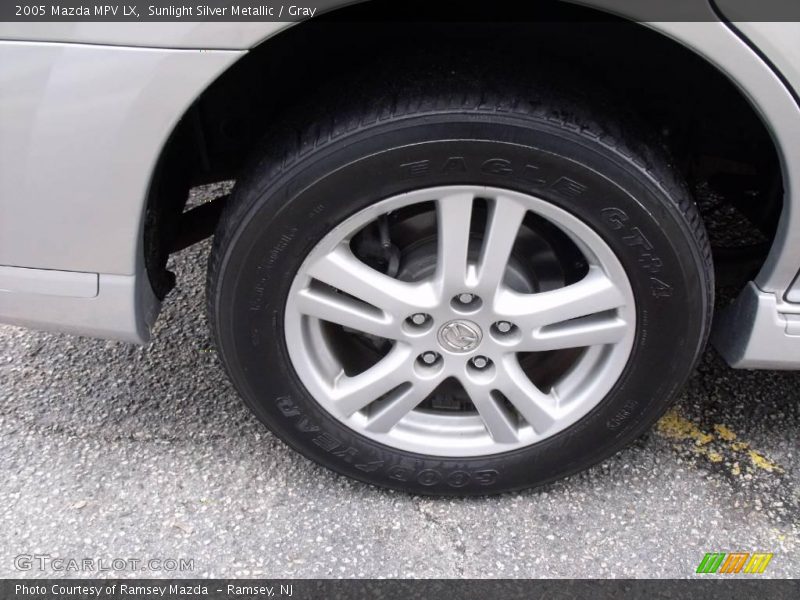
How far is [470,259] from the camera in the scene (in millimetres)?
1760

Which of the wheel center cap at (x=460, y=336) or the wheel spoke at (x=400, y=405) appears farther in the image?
the wheel spoke at (x=400, y=405)

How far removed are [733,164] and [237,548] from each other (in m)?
1.56

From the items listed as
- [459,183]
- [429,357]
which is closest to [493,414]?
[429,357]

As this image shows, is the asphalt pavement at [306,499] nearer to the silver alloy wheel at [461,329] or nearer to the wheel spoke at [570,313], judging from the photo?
the silver alloy wheel at [461,329]

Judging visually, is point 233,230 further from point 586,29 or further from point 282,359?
point 586,29

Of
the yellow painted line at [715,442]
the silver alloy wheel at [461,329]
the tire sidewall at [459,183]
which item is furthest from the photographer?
the yellow painted line at [715,442]

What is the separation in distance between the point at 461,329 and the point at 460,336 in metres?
0.02

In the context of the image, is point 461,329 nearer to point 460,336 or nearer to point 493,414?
point 460,336

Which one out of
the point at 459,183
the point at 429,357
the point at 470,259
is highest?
the point at 459,183

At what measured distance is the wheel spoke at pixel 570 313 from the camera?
167 cm

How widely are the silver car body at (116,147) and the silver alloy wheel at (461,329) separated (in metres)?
0.33

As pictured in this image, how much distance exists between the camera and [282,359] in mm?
1767

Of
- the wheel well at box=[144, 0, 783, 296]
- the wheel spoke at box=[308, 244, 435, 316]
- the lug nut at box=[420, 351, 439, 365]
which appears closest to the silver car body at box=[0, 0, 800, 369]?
the wheel well at box=[144, 0, 783, 296]
